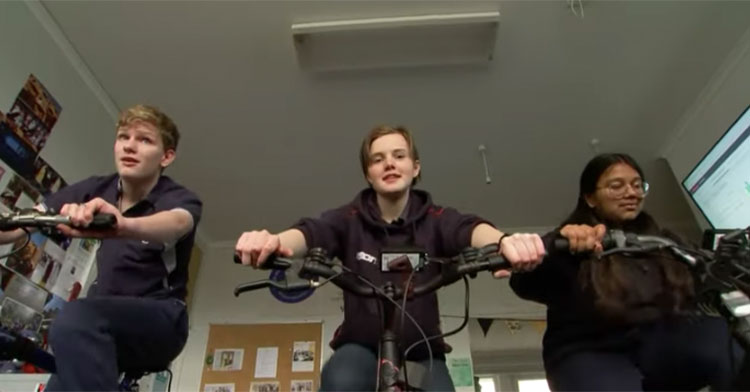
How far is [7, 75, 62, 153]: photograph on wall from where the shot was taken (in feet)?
6.95

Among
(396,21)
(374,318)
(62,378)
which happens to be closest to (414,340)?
(374,318)

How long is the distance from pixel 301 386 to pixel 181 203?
255 cm

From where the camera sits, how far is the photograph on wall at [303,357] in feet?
11.9

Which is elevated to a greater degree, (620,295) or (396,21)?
(396,21)

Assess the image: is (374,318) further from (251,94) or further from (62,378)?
(251,94)

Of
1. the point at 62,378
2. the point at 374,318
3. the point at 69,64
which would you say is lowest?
the point at 62,378

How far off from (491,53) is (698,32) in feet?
3.16

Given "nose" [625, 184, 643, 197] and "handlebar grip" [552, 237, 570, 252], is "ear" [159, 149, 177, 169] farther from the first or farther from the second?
"nose" [625, 184, 643, 197]

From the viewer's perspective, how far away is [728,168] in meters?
2.51

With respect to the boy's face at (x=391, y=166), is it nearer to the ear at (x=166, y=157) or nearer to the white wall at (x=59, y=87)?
the ear at (x=166, y=157)

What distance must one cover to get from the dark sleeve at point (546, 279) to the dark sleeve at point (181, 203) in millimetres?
856

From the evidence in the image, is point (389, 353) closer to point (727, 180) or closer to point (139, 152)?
point (139, 152)

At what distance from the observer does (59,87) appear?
241 cm

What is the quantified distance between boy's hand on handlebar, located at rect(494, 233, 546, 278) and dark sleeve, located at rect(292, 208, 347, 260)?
0.50 m
